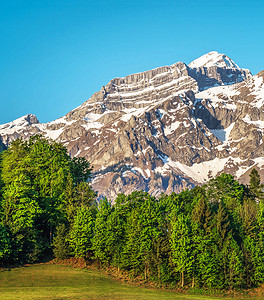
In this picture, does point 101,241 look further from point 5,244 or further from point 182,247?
point 5,244

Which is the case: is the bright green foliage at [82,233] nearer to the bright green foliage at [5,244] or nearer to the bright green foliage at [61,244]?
the bright green foliage at [61,244]

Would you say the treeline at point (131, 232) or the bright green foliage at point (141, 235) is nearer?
the treeline at point (131, 232)

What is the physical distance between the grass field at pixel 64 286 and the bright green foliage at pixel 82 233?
3.89 metres

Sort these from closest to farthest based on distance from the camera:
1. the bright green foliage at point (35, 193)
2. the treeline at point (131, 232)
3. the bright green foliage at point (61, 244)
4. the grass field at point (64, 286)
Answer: the grass field at point (64, 286) < the treeline at point (131, 232) < the bright green foliage at point (35, 193) < the bright green foliage at point (61, 244)

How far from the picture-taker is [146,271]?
68.5 metres

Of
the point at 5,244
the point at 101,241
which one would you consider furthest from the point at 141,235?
the point at 5,244

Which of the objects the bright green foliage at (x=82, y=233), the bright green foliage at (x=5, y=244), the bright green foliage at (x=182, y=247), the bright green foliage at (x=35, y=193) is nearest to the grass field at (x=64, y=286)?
the bright green foliage at (x=5, y=244)

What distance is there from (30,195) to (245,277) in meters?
42.5

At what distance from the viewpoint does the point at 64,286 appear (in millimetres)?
57594

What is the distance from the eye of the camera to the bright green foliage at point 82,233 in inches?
2773

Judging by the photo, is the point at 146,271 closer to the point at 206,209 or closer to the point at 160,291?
the point at 160,291

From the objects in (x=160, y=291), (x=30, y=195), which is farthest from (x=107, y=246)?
(x=30, y=195)

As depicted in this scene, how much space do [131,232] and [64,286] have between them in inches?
661

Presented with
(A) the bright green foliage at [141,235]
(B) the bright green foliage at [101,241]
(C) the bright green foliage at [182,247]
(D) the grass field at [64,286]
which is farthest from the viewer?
(B) the bright green foliage at [101,241]
